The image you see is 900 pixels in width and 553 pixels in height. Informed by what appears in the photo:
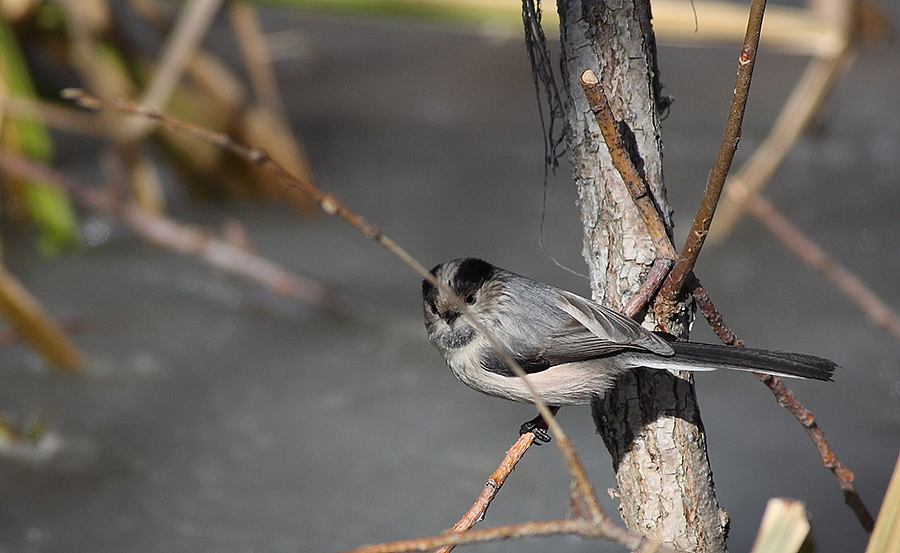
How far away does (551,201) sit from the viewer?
183 inches

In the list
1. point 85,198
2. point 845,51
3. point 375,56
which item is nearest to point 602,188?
point 85,198

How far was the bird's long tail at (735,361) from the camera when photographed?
1341 millimetres

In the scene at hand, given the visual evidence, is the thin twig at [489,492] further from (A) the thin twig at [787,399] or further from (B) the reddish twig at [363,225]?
(A) the thin twig at [787,399]

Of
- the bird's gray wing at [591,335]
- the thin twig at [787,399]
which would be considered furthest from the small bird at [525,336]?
the thin twig at [787,399]

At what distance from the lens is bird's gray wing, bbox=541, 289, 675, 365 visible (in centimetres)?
139

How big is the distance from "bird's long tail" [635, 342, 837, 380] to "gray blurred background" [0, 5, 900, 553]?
0.43m

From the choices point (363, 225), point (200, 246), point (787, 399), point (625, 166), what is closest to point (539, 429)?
point (787, 399)

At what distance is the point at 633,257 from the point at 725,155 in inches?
11.2

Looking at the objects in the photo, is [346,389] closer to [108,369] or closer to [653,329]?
[108,369]

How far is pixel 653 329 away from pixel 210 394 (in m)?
2.38

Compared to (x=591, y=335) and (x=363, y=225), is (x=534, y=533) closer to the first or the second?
(x=363, y=225)

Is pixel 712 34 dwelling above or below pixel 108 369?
above

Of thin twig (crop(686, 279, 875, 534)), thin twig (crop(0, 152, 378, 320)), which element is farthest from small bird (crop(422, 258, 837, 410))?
thin twig (crop(0, 152, 378, 320))

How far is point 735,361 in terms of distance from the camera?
139cm
